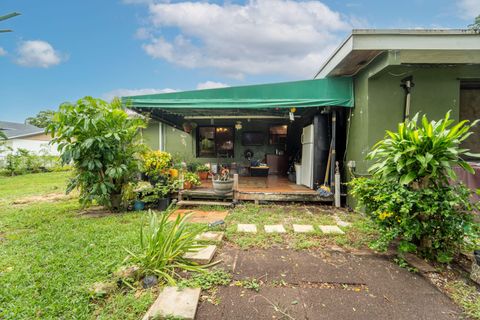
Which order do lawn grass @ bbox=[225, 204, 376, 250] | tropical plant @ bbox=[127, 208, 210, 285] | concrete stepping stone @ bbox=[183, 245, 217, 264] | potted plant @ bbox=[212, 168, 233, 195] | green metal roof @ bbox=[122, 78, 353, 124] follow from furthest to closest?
potted plant @ bbox=[212, 168, 233, 195] < green metal roof @ bbox=[122, 78, 353, 124] < lawn grass @ bbox=[225, 204, 376, 250] < concrete stepping stone @ bbox=[183, 245, 217, 264] < tropical plant @ bbox=[127, 208, 210, 285]

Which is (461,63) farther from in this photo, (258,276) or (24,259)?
(24,259)

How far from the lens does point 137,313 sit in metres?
1.78

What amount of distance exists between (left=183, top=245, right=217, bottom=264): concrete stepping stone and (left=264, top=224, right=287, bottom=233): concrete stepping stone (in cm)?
110

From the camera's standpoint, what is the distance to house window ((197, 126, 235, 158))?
9195mm

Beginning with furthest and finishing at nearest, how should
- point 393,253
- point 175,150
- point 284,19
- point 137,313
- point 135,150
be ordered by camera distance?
1. point 175,150
2. point 284,19
3. point 135,150
4. point 393,253
5. point 137,313

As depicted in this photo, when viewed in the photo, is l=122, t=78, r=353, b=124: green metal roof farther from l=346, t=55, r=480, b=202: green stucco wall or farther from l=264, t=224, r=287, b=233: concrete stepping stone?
l=264, t=224, r=287, b=233: concrete stepping stone

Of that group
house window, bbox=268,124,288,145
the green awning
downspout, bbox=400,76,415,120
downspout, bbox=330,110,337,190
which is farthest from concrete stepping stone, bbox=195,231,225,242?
house window, bbox=268,124,288,145

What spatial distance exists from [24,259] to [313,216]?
423 cm

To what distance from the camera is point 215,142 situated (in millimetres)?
9234

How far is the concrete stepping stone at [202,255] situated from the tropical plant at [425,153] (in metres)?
2.23

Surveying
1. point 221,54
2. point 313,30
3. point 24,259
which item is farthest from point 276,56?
point 24,259

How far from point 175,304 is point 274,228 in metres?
2.12

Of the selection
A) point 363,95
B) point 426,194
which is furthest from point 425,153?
point 363,95

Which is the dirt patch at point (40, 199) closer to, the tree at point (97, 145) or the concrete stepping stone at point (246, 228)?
the tree at point (97, 145)
